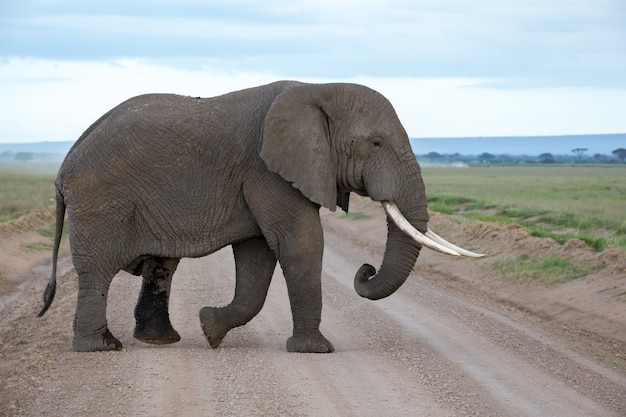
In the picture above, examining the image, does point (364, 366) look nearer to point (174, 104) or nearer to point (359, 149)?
point (359, 149)

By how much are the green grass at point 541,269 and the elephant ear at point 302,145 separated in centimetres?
643

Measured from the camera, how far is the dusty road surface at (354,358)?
8.64 metres

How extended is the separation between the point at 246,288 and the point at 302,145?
1715 mm

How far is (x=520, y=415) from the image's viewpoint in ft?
27.3

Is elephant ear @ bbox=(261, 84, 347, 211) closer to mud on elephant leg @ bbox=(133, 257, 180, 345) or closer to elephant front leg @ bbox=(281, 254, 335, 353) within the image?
elephant front leg @ bbox=(281, 254, 335, 353)

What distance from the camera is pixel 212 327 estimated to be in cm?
1146

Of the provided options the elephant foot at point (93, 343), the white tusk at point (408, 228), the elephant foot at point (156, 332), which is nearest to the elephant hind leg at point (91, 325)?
the elephant foot at point (93, 343)

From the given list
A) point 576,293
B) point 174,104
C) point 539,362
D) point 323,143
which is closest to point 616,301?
point 576,293

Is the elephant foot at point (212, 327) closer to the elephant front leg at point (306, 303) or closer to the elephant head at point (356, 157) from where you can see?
the elephant front leg at point (306, 303)

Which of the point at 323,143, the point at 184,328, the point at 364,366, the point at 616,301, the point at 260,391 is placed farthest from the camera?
the point at 616,301

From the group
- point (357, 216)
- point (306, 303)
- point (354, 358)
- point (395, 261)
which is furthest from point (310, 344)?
point (357, 216)

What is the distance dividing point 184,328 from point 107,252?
1.98 m

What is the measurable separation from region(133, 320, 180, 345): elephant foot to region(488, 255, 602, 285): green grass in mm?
6784

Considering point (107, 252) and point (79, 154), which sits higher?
point (79, 154)
